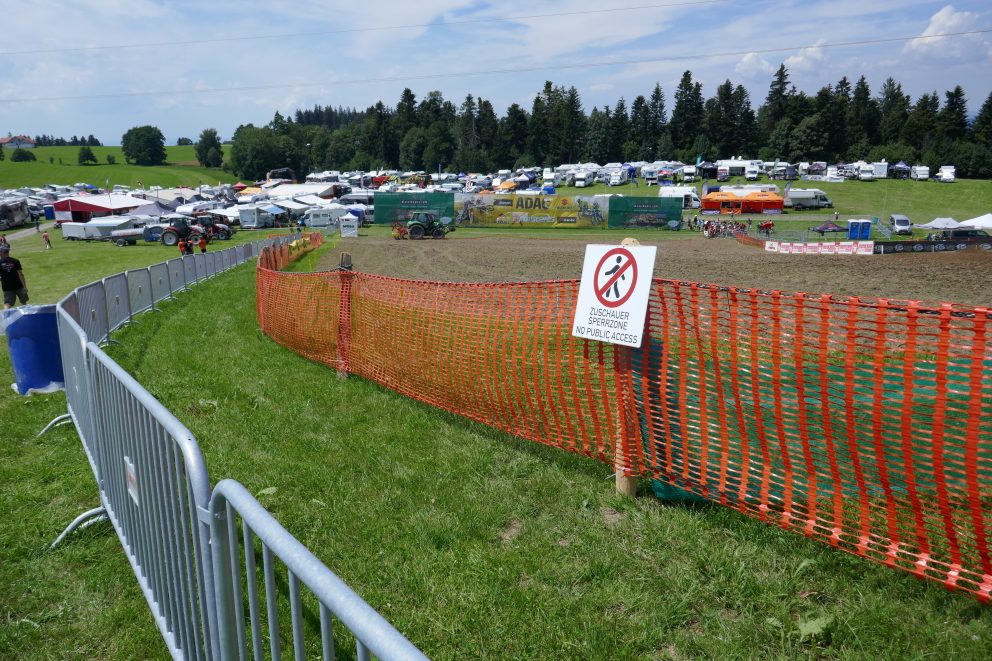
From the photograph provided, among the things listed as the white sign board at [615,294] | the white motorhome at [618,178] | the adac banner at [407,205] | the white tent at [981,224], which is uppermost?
the white motorhome at [618,178]

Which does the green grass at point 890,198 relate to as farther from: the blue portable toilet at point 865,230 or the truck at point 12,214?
the truck at point 12,214

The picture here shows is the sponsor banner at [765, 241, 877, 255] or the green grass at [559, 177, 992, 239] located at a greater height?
the green grass at [559, 177, 992, 239]

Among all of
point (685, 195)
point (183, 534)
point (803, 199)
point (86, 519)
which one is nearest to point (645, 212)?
point (685, 195)

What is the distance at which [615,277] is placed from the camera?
449cm

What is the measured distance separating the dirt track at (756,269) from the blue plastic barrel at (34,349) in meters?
13.1

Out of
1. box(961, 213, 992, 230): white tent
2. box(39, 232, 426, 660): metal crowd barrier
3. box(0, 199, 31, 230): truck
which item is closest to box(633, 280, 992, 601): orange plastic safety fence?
box(39, 232, 426, 660): metal crowd barrier

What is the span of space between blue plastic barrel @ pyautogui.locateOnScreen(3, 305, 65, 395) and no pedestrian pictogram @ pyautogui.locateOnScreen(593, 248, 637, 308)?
6.82 metres

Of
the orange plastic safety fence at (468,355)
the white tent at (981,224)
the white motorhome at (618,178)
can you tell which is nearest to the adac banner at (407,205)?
the white tent at (981,224)

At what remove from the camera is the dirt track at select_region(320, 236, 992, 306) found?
715 inches

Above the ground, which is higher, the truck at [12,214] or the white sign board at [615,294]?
the truck at [12,214]

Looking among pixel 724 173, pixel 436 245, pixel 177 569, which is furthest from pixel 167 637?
pixel 724 173

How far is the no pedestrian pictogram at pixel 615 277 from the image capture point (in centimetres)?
439

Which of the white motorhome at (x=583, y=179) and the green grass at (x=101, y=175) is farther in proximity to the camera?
the green grass at (x=101, y=175)

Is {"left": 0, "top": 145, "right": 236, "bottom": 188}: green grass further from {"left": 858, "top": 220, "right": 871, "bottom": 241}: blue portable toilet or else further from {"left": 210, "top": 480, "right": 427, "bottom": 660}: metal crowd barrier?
{"left": 210, "top": 480, "right": 427, "bottom": 660}: metal crowd barrier
